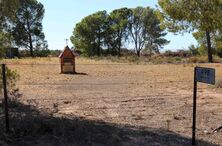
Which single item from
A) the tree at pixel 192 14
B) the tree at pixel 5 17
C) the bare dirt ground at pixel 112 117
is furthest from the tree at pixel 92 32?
the tree at pixel 5 17

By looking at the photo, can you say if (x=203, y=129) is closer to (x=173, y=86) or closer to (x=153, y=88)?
(x=153, y=88)

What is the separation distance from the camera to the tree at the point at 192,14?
50.6ft

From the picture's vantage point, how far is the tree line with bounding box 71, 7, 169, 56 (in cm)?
7288

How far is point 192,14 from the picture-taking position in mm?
16750

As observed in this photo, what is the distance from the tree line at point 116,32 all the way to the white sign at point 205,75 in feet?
207

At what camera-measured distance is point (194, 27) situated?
59.4 ft

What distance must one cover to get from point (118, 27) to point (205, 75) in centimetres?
6655

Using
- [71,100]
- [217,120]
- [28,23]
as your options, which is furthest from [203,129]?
[28,23]

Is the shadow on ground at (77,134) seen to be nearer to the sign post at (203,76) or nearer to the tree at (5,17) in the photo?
the sign post at (203,76)

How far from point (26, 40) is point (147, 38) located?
74.2ft

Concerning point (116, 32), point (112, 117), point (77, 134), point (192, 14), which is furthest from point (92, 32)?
point (77, 134)

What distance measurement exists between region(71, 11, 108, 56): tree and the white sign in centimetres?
6389

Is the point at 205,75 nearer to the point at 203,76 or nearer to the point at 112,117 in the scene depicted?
the point at 203,76

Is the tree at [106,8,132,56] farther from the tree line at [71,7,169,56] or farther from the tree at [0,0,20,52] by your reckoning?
the tree at [0,0,20,52]
